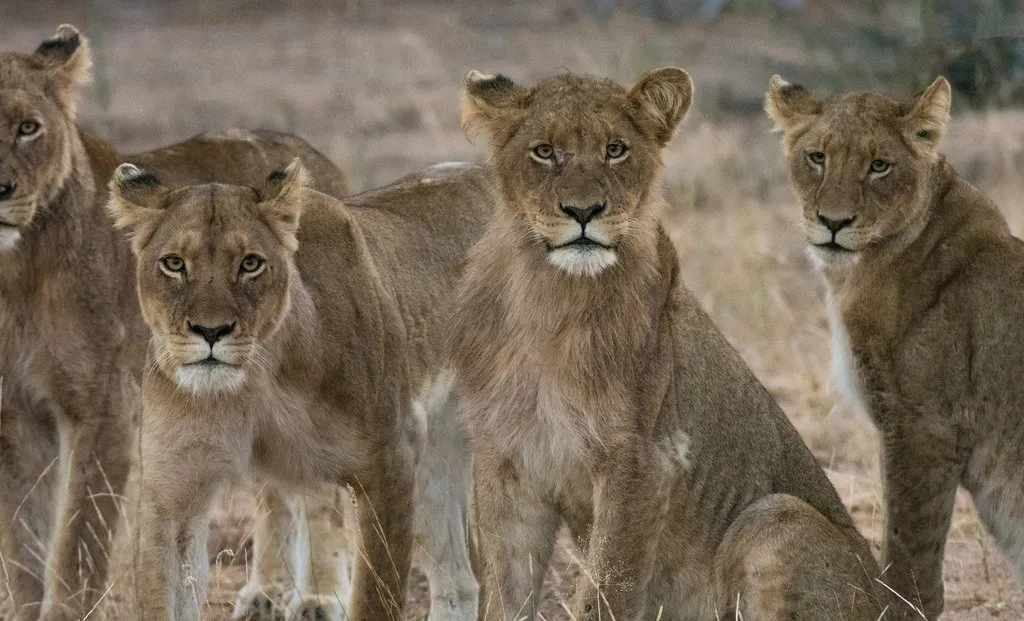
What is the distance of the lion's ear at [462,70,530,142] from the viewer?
482 centimetres

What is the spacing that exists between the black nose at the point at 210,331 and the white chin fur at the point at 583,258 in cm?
87

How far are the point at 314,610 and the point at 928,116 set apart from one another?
8.89ft

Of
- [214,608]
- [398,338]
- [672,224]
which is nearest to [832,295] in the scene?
[398,338]

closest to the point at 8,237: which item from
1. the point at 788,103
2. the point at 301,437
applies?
the point at 301,437

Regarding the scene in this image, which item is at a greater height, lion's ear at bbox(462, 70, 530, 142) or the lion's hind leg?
lion's ear at bbox(462, 70, 530, 142)

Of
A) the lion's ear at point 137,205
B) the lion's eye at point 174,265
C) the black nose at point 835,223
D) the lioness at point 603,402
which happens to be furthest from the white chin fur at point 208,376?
the black nose at point 835,223

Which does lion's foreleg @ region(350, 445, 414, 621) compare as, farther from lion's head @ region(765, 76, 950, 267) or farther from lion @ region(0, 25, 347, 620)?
lion's head @ region(765, 76, 950, 267)

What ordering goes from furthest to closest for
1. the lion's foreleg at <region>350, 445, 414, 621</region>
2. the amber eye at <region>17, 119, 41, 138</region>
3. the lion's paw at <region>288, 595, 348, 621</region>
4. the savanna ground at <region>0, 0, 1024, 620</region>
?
the savanna ground at <region>0, 0, 1024, 620</region>, the lion's paw at <region>288, 595, 348, 621</region>, the amber eye at <region>17, 119, 41, 138</region>, the lion's foreleg at <region>350, 445, 414, 621</region>

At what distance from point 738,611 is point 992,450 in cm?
143

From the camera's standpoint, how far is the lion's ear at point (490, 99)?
4.82 metres

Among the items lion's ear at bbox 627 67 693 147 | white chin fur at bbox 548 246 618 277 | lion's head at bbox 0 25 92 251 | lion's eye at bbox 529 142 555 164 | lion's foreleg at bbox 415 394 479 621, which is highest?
lion's ear at bbox 627 67 693 147

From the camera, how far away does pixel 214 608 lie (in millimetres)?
6805

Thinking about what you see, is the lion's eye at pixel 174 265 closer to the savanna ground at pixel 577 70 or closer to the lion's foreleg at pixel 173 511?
the lion's foreleg at pixel 173 511

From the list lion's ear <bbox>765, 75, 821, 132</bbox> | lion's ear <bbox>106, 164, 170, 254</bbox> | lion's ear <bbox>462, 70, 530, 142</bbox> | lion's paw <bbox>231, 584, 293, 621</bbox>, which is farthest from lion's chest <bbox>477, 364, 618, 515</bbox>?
lion's paw <bbox>231, 584, 293, 621</bbox>
